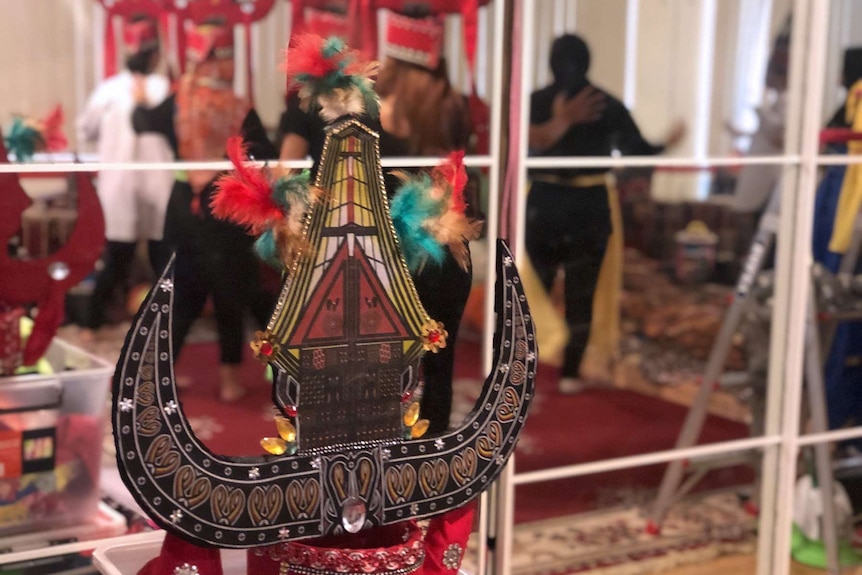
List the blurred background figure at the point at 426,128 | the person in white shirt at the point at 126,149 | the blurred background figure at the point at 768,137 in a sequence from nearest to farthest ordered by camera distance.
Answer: the blurred background figure at the point at 426,128, the blurred background figure at the point at 768,137, the person in white shirt at the point at 126,149

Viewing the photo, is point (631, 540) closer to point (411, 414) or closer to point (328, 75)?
point (411, 414)

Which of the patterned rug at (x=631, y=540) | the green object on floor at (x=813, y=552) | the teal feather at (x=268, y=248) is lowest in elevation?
the patterned rug at (x=631, y=540)

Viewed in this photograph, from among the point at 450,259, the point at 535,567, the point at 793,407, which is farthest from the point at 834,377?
the point at 450,259

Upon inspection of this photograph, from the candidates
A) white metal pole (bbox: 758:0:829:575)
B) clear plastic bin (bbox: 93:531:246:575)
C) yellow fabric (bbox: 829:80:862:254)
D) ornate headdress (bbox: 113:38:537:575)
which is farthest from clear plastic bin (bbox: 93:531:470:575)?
yellow fabric (bbox: 829:80:862:254)

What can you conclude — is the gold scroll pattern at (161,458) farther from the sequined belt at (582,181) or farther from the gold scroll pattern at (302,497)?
the sequined belt at (582,181)

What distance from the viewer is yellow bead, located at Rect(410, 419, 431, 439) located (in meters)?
1.10

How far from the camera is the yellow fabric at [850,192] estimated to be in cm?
211

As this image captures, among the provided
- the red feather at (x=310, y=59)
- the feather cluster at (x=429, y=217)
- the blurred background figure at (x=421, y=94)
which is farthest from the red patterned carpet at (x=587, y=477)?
the red feather at (x=310, y=59)

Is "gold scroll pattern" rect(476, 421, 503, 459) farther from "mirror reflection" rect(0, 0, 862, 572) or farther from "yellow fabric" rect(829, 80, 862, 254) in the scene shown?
"yellow fabric" rect(829, 80, 862, 254)

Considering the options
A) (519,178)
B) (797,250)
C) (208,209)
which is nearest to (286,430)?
(208,209)

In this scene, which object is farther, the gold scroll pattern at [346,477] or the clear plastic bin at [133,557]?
the clear plastic bin at [133,557]

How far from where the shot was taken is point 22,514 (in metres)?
1.60

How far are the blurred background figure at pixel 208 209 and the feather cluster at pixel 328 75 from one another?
0.33 meters

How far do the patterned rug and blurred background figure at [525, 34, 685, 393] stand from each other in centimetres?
54
